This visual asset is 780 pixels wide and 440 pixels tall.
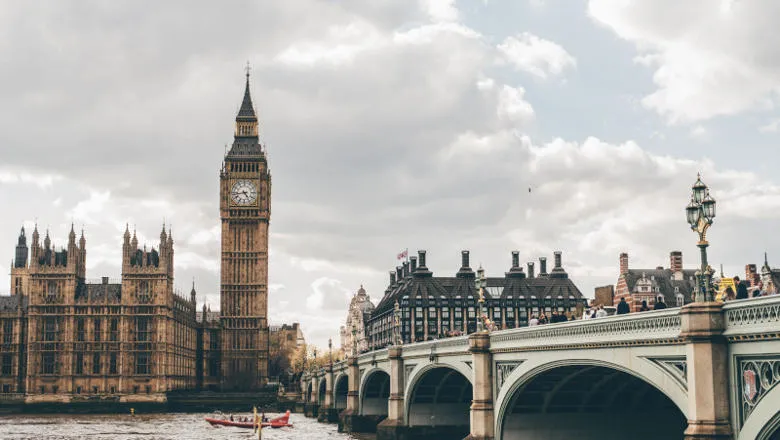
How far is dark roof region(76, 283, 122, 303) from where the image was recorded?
14846 cm

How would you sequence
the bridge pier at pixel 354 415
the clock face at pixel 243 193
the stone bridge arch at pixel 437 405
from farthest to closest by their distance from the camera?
the clock face at pixel 243 193 < the bridge pier at pixel 354 415 < the stone bridge arch at pixel 437 405

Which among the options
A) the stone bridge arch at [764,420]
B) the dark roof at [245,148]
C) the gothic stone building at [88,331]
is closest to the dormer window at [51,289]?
the gothic stone building at [88,331]

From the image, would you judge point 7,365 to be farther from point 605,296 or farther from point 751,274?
point 751,274

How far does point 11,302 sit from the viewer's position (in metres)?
159

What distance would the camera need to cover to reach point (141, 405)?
142 meters

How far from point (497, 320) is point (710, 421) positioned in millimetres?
139789

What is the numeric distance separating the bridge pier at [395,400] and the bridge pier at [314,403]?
63.3 m

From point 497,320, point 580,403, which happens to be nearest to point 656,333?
point 580,403

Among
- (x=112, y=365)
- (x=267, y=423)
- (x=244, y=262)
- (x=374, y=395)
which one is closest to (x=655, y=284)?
(x=374, y=395)

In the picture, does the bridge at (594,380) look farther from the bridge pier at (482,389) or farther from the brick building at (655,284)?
the brick building at (655,284)

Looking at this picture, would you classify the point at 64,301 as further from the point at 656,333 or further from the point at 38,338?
the point at 656,333

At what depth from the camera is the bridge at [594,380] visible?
2372cm

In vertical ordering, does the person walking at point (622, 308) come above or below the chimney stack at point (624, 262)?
below

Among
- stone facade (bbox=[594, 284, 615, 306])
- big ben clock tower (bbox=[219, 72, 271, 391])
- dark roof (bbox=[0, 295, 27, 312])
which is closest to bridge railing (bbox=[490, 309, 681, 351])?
stone facade (bbox=[594, 284, 615, 306])
